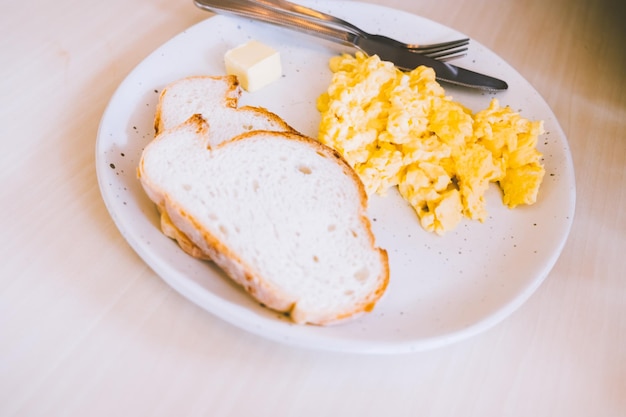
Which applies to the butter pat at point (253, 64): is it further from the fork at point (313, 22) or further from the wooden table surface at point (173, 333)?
the wooden table surface at point (173, 333)

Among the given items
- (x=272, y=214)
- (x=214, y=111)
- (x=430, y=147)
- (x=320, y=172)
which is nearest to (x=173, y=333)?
(x=272, y=214)

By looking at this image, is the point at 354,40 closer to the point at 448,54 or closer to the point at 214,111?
the point at 448,54

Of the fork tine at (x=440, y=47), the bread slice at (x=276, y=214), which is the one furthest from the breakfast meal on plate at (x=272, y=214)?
the fork tine at (x=440, y=47)

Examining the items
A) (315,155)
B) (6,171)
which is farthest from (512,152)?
(6,171)

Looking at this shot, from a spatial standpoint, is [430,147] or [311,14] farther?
[311,14]

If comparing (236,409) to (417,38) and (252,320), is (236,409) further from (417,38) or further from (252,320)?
(417,38)

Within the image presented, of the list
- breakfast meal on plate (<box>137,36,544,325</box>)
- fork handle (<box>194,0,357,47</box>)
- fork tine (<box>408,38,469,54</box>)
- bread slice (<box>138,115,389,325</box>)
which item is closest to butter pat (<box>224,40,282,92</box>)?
breakfast meal on plate (<box>137,36,544,325</box>)
